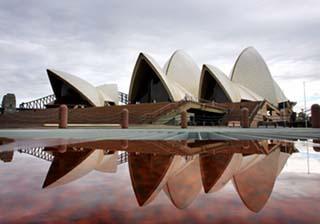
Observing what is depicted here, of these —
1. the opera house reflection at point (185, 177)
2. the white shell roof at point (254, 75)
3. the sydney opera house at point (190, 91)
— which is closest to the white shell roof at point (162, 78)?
the sydney opera house at point (190, 91)

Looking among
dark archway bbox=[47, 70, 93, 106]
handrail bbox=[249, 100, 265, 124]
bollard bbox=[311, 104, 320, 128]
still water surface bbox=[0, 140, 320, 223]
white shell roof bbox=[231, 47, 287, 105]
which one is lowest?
still water surface bbox=[0, 140, 320, 223]

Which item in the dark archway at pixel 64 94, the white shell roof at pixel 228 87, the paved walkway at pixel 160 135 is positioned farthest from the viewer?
the dark archway at pixel 64 94

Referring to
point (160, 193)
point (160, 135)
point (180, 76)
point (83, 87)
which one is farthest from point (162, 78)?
point (160, 193)

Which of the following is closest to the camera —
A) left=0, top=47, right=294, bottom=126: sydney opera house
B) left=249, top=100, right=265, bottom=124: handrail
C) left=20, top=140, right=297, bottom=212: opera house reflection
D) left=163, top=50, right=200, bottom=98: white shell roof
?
left=20, top=140, right=297, bottom=212: opera house reflection

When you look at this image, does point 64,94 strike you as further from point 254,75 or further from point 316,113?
point 316,113

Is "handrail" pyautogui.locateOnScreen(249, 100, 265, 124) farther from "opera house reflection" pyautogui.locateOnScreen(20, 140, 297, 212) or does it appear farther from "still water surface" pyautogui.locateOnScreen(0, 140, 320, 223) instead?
"still water surface" pyautogui.locateOnScreen(0, 140, 320, 223)

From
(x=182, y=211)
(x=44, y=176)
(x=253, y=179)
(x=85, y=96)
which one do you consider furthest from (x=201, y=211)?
(x=85, y=96)

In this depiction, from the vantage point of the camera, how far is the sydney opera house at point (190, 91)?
80.5ft

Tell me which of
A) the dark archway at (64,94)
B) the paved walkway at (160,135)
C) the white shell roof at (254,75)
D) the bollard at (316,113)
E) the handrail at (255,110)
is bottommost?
the paved walkway at (160,135)

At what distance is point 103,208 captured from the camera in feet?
3.20

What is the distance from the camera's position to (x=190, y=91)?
36.0m

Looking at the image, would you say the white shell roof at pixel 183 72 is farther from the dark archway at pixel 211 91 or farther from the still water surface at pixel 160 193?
the still water surface at pixel 160 193

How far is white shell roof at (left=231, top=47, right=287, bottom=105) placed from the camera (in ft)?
123

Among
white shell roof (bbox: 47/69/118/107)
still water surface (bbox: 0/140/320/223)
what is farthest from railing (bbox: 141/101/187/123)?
still water surface (bbox: 0/140/320/223)
